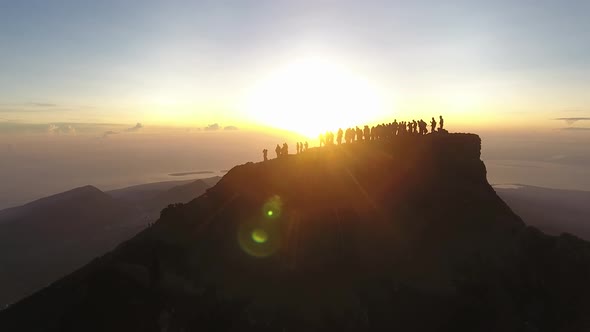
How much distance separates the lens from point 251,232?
43.1 meters

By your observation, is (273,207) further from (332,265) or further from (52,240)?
(52,240)

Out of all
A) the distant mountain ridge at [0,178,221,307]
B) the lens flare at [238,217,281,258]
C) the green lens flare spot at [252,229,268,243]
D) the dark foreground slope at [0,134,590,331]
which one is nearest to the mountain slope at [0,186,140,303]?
the distant mountain ridge at [0,178,221,307]

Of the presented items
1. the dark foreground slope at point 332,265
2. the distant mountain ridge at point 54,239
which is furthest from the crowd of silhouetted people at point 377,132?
the distant mountain ridge at point 54,239

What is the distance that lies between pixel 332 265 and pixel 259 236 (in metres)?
9.28

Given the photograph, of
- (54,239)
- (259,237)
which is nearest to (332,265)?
(259,237)

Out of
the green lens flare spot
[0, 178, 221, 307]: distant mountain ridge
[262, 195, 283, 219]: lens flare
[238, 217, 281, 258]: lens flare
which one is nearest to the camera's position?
[238, 217, 281, 258]: lens flare

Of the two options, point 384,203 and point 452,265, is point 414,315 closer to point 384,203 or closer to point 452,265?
point 452,265

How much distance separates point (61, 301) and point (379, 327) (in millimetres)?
33877

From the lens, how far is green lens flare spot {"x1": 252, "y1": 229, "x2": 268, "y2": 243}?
42.5 metres

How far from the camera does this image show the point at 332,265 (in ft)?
133

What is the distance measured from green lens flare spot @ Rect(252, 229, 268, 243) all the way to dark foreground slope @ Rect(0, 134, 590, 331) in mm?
129

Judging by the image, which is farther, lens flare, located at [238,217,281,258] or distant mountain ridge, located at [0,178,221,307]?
distant mountain ridge, located at [0,178,221,307]

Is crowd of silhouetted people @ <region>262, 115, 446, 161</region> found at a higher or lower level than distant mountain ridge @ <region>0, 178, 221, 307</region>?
higher

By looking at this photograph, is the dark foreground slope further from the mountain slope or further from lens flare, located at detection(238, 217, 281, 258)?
Result: the mountain slope
